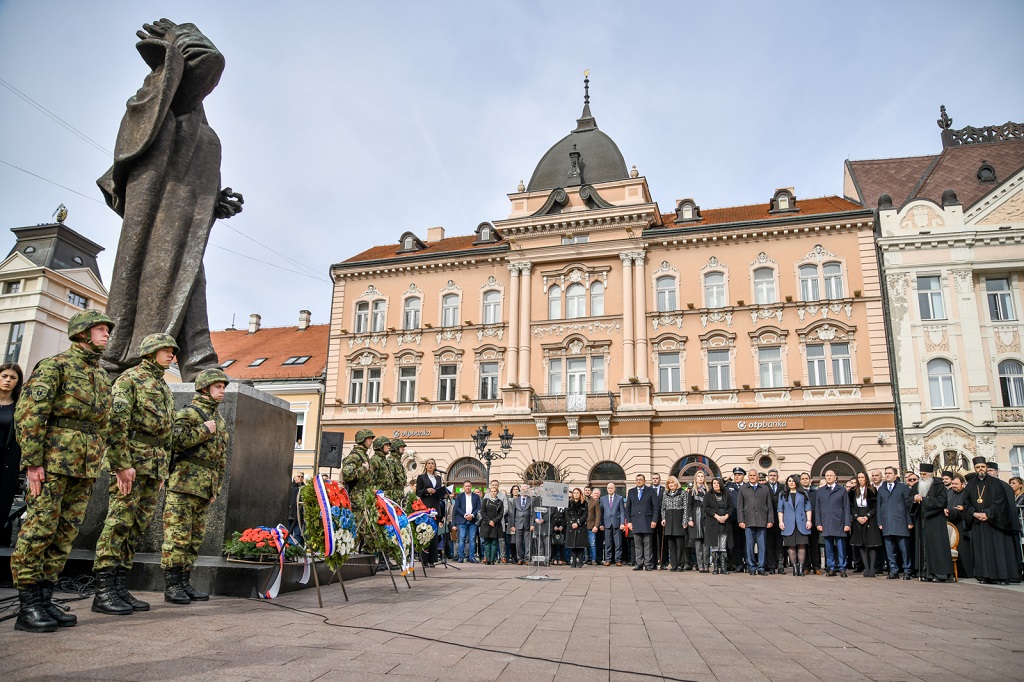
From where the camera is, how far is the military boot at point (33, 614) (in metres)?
4.52

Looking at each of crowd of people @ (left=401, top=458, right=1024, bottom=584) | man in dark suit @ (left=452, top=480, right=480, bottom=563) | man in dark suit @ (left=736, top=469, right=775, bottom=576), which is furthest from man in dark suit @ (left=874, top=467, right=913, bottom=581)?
man in dark suit @ (left=452, top=480, right=480, bottom=563)

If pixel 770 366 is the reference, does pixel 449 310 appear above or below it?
above

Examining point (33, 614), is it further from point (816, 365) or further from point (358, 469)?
point (816, 365)

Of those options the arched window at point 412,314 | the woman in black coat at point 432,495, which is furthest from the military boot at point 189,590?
the arched window at point 412,314

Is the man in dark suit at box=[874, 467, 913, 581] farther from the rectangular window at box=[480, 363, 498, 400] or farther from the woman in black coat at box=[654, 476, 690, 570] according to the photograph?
the rectangular window at box=[480, 363, 498, 400]

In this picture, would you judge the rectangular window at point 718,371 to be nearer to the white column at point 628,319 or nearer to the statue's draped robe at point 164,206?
the white column at point 628,319

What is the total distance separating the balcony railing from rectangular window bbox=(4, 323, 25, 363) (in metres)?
25.2

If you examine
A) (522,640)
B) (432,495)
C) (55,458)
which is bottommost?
(522,640)

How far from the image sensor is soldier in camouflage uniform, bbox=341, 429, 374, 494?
31.2 ft

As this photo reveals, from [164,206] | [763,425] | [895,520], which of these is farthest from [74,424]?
[763,425]

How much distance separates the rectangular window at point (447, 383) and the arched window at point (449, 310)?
211 centimetres

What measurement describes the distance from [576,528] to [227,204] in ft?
37.0

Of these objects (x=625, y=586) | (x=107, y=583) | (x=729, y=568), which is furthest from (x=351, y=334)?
(x=107, y=583)

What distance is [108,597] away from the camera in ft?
17.4
